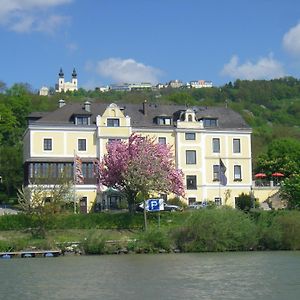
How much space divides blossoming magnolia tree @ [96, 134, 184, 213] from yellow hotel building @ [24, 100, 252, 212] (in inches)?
128

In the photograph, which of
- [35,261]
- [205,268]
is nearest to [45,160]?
[35,261]

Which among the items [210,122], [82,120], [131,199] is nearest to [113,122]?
[82,120]

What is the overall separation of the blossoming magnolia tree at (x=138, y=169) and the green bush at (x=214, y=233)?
950 cm

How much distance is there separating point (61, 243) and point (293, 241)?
59.2 feet

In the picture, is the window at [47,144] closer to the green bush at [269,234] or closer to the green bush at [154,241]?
the green bush at [154,241]

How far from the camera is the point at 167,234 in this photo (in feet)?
174

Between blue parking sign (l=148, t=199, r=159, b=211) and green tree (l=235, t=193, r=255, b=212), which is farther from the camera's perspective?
green tree (l=235, t=193, r=255, b=212)

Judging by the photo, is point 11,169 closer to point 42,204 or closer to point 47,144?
point 47,144

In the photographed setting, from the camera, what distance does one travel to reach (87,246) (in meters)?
51.0

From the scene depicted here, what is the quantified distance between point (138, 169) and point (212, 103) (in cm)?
6676

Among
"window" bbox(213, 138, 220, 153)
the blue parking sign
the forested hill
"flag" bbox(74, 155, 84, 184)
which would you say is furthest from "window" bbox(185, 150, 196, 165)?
the blue parking sign

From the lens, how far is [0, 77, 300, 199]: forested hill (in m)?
92.6

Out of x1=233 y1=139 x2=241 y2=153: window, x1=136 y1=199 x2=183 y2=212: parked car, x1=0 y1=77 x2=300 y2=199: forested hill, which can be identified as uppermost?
x1=0 y1=77 x2=300 y2=199: forested hill

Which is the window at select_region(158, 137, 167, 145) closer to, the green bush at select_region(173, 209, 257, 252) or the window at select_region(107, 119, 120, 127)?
the window at select_region(107, 119, 120, 127)
